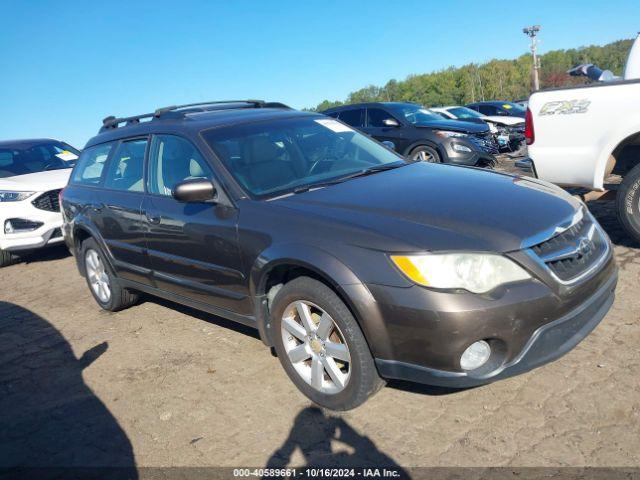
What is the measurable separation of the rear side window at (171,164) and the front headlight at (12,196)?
14.3 feet

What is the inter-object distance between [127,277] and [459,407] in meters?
3.10

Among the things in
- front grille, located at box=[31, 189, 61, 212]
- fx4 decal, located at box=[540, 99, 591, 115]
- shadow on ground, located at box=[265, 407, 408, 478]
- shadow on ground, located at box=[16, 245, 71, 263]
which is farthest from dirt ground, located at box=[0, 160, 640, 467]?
shadow on ground, located at box=[16, 245, 71, 263]

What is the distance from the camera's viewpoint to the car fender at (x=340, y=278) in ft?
8.76

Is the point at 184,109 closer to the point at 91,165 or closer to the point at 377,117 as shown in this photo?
the point at 91,165

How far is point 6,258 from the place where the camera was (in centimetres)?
802

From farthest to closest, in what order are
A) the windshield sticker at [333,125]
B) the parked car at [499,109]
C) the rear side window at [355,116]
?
the parked car at [499,109]
the rear side window at [355,116]
the windshield sticker at [333,125]

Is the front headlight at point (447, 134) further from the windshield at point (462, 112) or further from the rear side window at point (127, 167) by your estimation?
the rear side window at point (127, 167)

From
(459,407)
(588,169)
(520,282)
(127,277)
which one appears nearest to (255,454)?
(459,407)

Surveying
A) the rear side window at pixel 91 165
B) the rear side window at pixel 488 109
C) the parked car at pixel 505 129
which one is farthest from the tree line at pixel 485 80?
the rear side window at pixel 91 165

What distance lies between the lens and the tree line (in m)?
95.6

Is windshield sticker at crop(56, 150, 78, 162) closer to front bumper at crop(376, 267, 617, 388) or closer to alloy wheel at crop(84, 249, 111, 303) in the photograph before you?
alloy wheel at crop(84, 249, 111, 303)

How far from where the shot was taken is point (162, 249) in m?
4.03

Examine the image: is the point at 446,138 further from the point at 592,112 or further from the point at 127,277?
the point at 127,277

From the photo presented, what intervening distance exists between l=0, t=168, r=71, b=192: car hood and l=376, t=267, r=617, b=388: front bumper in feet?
21.2
